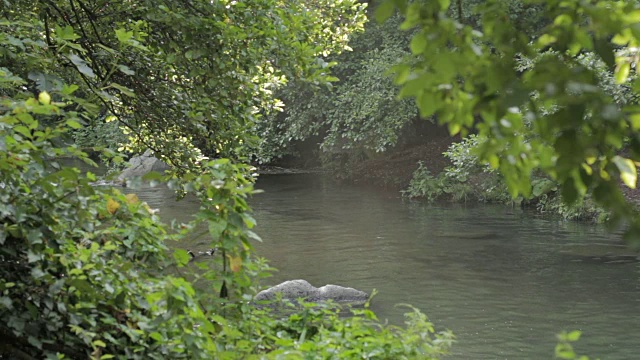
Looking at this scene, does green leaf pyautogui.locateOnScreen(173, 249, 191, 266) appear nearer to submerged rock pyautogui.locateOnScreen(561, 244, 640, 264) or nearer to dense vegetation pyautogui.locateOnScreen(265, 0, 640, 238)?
dense vegetation pyautogui.locateOnScreen(265, 0, 640, 238)

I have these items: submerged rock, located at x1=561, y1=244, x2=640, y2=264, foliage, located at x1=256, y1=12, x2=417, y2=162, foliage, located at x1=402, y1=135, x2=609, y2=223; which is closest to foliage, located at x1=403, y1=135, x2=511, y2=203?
foliage, located at x1=402, y1=135, x2=609, y2=223

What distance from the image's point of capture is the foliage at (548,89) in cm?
182

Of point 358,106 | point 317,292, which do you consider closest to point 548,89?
point 317,292

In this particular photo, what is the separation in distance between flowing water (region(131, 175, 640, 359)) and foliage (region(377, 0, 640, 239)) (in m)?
6.40

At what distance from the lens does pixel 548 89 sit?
5.87 ft

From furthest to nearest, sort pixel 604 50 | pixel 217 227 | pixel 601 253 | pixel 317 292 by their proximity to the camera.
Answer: pixel 601 253
pixel 317 292
pixel 217 227
pixel 604 50

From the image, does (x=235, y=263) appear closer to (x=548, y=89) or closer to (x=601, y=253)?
(x=548, y=89)

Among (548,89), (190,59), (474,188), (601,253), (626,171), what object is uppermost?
(190,59)

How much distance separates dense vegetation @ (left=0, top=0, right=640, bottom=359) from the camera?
6.31 feet

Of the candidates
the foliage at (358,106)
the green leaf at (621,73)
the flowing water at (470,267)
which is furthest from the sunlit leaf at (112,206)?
the foliage at (358,106)

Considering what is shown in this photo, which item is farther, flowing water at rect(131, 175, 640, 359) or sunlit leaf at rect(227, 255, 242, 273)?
flowing water at rect(131, 175, 640, 359)

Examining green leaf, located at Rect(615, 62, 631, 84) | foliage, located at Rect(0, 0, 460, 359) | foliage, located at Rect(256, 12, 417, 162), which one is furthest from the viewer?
foliage, located at Rect(256, 12, 417, 162)

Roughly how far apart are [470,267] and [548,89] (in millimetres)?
14152

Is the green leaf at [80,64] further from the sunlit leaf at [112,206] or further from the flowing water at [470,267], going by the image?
the flowing water at [470,267]
